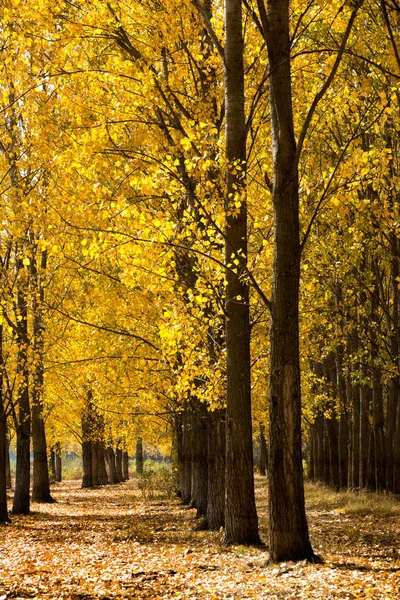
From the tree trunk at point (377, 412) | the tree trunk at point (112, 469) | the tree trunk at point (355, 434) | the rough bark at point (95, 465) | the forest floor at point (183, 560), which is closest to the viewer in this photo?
the forest floor at point (183, 560)

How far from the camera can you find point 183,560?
29.0 feet

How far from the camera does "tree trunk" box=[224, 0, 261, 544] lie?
30.1ft

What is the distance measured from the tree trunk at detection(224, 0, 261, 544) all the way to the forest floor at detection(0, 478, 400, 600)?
54 centimetres

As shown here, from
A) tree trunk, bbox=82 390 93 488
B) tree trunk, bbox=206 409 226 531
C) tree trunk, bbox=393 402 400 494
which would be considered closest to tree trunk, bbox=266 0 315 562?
tree trunk, bbox=206 409 226 531

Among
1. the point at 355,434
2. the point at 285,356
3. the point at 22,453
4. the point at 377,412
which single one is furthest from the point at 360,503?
the point at 285,356

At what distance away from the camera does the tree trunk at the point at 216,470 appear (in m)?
11.3

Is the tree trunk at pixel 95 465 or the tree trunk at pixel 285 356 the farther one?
the tree trunk at pixel 95 465

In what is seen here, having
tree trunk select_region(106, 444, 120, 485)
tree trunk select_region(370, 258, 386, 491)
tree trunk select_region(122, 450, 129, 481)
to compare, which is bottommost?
tree trunk select_region(122, 450, 129, 481)

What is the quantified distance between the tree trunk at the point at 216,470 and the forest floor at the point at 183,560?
0.39 meters

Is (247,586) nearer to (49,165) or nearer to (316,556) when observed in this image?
(316,556)

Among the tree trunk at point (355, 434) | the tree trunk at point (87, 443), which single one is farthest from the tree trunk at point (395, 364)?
the tree trunk at point (87, 443)

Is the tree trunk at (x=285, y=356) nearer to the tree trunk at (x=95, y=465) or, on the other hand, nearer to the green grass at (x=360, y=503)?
the green grass at (x=360, y=503)

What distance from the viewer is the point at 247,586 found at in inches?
249

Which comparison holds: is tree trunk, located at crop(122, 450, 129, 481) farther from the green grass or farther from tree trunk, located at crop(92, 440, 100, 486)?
the green grass
